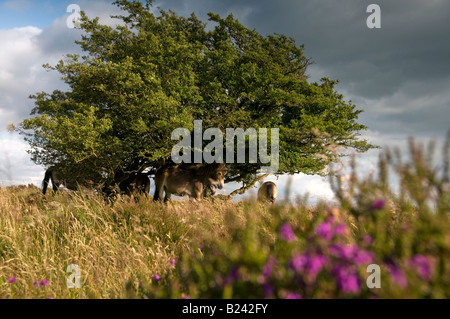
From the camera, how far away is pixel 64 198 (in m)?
11.4

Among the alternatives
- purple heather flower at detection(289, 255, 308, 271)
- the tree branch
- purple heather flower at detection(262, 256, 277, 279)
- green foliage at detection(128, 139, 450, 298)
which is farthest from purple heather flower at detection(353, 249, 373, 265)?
the tree branch

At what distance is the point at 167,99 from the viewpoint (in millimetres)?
14422

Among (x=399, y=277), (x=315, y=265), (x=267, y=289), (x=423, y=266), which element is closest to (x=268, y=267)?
(x=267, y=289)

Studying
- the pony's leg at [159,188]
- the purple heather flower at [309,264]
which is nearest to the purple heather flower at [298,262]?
the purple heather flower at [309,264]

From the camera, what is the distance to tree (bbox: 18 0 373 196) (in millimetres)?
14508

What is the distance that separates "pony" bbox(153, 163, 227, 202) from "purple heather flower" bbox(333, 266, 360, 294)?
43.3 ft

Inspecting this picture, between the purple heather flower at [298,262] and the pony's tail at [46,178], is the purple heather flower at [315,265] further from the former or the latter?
the pony's tail at [46,178]

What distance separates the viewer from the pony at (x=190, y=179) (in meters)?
15.7

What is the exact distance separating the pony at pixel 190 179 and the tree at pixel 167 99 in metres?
1.02
